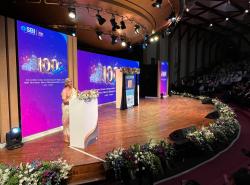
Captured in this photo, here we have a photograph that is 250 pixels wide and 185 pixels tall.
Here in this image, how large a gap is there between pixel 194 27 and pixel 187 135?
662 inches

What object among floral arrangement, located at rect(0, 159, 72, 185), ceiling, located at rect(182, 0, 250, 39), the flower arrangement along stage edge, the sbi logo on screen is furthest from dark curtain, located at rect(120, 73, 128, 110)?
floral arrangement, located at rect(0, 159, 72, 185)

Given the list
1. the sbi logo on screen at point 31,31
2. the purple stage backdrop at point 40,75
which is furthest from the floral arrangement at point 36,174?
the sbi logo on screen at point 31,31

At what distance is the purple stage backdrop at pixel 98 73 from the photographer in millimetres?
9828

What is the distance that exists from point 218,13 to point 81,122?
46.7 ft

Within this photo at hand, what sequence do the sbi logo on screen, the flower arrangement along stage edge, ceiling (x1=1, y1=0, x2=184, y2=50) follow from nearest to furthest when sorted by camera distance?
the flower arrangement along stage edge, the sbi logo on screen, ceiling (x1=1, y1=0, x2=184, y2=50)

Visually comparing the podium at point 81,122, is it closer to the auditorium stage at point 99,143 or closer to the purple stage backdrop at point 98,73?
the auditorium stage at point 99,143

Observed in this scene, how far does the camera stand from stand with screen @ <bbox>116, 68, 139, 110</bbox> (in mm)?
9936

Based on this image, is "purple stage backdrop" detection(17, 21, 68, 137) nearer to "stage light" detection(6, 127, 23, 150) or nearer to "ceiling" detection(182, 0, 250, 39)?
"stage light" detection(6, 127, 23, 150)

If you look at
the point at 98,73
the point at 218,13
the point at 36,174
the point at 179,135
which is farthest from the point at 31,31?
the point at 218,13

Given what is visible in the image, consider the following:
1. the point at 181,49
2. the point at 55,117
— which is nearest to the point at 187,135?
the point at 55,117

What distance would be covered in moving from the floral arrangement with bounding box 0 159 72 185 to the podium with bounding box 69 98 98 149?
1.27 meters

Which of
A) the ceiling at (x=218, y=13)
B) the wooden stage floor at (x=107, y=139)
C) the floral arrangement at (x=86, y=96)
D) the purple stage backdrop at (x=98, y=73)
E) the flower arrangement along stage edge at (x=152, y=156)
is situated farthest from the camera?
the ceiling at (x=218, y=13)

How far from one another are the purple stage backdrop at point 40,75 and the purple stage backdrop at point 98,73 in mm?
3155

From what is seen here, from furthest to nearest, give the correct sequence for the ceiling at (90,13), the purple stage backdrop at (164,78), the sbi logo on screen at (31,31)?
the purple stage backdrop at (164,78) < the ceiling at (90,13) < the sbi logo on screen at (31,31)
